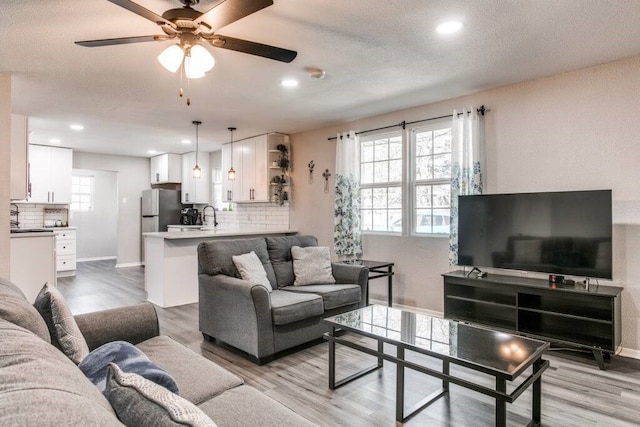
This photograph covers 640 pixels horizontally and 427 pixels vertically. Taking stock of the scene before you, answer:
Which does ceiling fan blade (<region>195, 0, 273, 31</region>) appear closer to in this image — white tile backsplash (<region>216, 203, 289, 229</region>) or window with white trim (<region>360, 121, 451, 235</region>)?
window with white trim (<region>360, 121, 451, 235</region>)

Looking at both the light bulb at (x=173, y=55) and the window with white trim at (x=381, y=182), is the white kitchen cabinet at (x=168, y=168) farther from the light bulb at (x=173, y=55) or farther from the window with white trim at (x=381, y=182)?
the light bulb at (x=173, y=55)

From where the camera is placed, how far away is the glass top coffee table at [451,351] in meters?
1.89

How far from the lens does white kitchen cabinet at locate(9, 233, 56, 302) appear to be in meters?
4.43

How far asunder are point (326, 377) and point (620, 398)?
199 centimetres

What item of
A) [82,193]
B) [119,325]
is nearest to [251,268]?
[119,325]

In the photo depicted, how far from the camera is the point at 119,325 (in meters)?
2.14

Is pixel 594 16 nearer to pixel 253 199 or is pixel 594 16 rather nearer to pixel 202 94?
pixel 202 94

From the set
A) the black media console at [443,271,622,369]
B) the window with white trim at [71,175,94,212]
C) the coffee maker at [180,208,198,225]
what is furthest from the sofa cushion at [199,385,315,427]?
the window with white trim at [71,175,94,212]

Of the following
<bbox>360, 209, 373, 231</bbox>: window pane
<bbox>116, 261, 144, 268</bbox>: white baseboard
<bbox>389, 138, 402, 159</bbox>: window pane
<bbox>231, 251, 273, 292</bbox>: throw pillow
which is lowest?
<bbox>116, 261, 144, 268</bbox>: white baseboard

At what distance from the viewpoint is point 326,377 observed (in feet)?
9.32

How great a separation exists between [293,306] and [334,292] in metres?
0.53

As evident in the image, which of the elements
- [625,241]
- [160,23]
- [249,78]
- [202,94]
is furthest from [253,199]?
[625,241]

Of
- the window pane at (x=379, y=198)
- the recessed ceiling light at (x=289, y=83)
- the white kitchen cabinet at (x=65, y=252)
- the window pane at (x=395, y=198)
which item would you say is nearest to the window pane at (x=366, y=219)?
the window pane at (x=379, y=198)

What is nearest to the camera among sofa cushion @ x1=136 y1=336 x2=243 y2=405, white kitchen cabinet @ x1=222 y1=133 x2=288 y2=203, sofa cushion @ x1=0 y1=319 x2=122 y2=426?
sofa cushion @ x1=0 y1=319 x2=122 y2=426
